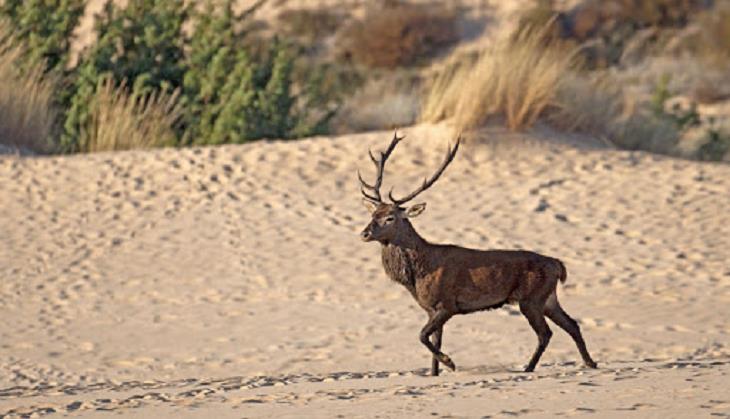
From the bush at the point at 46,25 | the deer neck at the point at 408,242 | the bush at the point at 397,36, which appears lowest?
the deer neck at the point at 408,242

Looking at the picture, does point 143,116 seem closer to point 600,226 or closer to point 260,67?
point 260,67

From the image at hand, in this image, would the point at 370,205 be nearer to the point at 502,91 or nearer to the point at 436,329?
the point at 436,329

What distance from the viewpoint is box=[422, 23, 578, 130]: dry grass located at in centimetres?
1570

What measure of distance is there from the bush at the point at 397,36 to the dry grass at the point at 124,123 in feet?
71.1

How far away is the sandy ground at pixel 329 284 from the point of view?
28.4 feet

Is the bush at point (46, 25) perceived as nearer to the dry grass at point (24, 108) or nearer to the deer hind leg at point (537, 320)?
the dry grass at point (24, 108)

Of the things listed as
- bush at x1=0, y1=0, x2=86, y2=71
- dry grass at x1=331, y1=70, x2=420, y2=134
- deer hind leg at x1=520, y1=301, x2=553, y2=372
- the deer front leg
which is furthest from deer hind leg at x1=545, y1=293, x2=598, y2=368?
bush at x1=0, y1=0, x2=86, y2=71

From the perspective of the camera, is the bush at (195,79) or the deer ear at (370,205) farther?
the bush at (195,79)

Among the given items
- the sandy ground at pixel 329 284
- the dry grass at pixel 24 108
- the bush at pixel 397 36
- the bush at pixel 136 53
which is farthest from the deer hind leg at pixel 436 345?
the bush at pixel 397 36

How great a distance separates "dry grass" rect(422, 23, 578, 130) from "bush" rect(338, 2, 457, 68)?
2285cm

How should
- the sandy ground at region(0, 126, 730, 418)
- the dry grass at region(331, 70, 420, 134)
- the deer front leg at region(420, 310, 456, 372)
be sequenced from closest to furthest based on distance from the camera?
the sandy ground at region(0, 126, 730, 418)
the deer front leg at region(420, 310, 456, 372)
the dry grass at region(331, 70, 420, 134)

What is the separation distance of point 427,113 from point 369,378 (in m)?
6.80

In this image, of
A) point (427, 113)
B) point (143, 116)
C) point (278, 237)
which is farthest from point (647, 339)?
point (143, 116)

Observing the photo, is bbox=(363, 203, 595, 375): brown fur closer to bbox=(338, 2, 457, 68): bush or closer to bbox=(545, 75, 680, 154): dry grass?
bbox=(545, 75, 680, 154): dry grass
